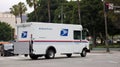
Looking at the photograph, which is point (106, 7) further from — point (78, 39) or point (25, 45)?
point (25, 45)

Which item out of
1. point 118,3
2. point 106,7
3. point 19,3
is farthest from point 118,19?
point 19,3

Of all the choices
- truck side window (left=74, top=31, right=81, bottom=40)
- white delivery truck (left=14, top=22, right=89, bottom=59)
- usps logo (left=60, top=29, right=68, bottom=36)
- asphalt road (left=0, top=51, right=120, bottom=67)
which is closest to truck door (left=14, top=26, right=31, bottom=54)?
white delivery truck (left=14, top=22, right=89, bottom=59)

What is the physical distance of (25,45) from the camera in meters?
31.5

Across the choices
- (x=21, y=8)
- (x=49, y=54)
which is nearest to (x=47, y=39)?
(x=49, y=54)

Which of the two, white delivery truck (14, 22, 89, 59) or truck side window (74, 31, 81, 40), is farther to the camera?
truck side window (74, 31, 81, 40)

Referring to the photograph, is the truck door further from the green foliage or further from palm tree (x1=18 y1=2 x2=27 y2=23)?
the green foliage

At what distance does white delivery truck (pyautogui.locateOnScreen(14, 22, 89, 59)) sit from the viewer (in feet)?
102

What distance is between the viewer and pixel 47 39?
32.1m

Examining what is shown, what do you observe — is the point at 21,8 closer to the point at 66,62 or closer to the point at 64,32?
the point at 64,32

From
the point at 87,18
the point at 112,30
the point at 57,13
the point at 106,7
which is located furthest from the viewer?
the point at 57,13

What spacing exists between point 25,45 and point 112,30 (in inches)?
1690

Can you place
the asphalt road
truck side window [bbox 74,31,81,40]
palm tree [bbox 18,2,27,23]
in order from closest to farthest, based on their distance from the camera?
the asphalt road < truck side window [bbox 74,31,81,40] < palm tree [bbox 18,2,27,23]

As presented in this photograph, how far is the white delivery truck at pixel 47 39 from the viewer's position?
31234mm

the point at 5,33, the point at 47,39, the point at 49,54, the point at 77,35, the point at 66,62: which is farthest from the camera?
the point at 5,33
